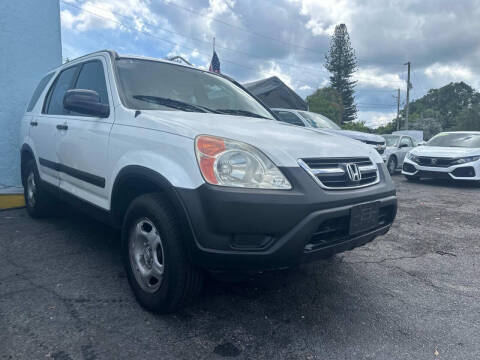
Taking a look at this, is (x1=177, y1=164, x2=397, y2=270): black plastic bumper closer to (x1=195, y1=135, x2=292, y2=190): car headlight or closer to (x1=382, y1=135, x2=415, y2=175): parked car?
(x1=195, y1=135, x2=292, y2=190): car headlight

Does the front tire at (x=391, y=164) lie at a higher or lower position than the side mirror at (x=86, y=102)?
lower

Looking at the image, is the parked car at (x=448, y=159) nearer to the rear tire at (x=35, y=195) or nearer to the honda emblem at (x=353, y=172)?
the honda emblem at (x=353, y=172)

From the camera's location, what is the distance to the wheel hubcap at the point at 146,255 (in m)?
2.22

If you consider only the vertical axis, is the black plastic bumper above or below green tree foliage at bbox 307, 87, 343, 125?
below

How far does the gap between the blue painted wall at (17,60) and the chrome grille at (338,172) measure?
513 cm

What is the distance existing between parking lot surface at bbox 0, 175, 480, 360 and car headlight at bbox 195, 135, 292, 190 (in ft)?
3.01

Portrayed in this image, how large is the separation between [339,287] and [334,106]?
152 feet

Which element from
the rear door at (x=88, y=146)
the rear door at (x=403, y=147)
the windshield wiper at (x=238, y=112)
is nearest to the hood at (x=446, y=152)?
the rear door at (x=403, y=147)

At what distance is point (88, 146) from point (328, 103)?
45.7 metres

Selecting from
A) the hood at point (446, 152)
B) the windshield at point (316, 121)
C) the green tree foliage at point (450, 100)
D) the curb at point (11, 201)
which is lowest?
the curb at point (11, 201)

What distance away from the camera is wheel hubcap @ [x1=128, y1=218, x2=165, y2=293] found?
222cm

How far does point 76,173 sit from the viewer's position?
3.09 m

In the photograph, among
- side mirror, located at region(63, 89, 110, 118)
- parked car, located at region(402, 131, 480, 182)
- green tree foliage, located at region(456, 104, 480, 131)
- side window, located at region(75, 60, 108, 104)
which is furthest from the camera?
green tree foliage, located at region(456, 104, 480, 131)

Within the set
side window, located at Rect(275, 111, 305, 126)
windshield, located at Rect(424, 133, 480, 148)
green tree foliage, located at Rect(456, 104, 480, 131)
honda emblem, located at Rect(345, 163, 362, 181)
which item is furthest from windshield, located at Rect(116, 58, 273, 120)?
green tree foliage, located at Rect(456, 104, 480, 131)
